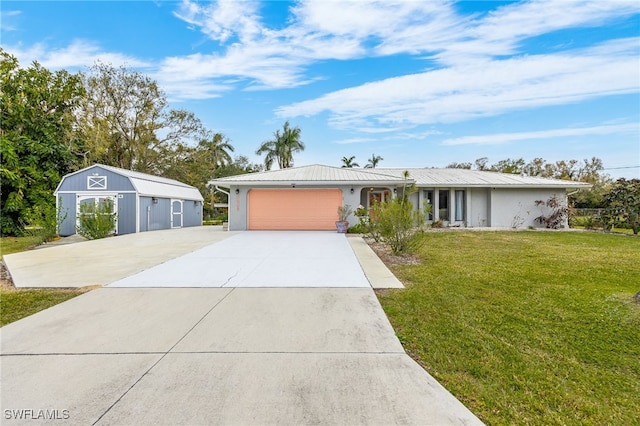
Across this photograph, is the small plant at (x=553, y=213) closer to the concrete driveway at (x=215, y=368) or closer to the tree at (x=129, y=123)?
the concrete driveway at (x=215, y=368)

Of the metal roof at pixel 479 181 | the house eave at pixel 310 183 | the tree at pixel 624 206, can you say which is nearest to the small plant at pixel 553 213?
the metal roof at pixel 479 181

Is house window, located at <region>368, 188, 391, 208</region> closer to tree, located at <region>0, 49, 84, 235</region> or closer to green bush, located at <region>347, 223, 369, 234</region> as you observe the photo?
green bush, located at <region>347, 223, 369, 234</region>

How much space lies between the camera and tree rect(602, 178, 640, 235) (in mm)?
13492

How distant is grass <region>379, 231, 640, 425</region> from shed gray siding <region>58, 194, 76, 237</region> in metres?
17.0

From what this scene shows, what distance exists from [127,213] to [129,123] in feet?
43.2

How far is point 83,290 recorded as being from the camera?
5.12 metres

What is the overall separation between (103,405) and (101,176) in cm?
1671

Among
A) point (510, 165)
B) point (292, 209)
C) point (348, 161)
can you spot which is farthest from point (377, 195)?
point (510, 165)

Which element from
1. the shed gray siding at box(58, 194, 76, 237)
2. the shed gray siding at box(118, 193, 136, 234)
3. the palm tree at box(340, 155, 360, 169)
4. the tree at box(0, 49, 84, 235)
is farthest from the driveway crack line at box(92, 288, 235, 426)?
the palm tree at box(340, 155, 360, 169)

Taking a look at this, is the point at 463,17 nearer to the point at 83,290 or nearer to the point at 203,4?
the point at 203,4

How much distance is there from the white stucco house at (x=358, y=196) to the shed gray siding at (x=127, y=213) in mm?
4326

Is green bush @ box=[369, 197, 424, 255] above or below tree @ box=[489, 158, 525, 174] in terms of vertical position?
below

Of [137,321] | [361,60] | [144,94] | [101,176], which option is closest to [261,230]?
[101,176]

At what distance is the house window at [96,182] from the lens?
15328mm
